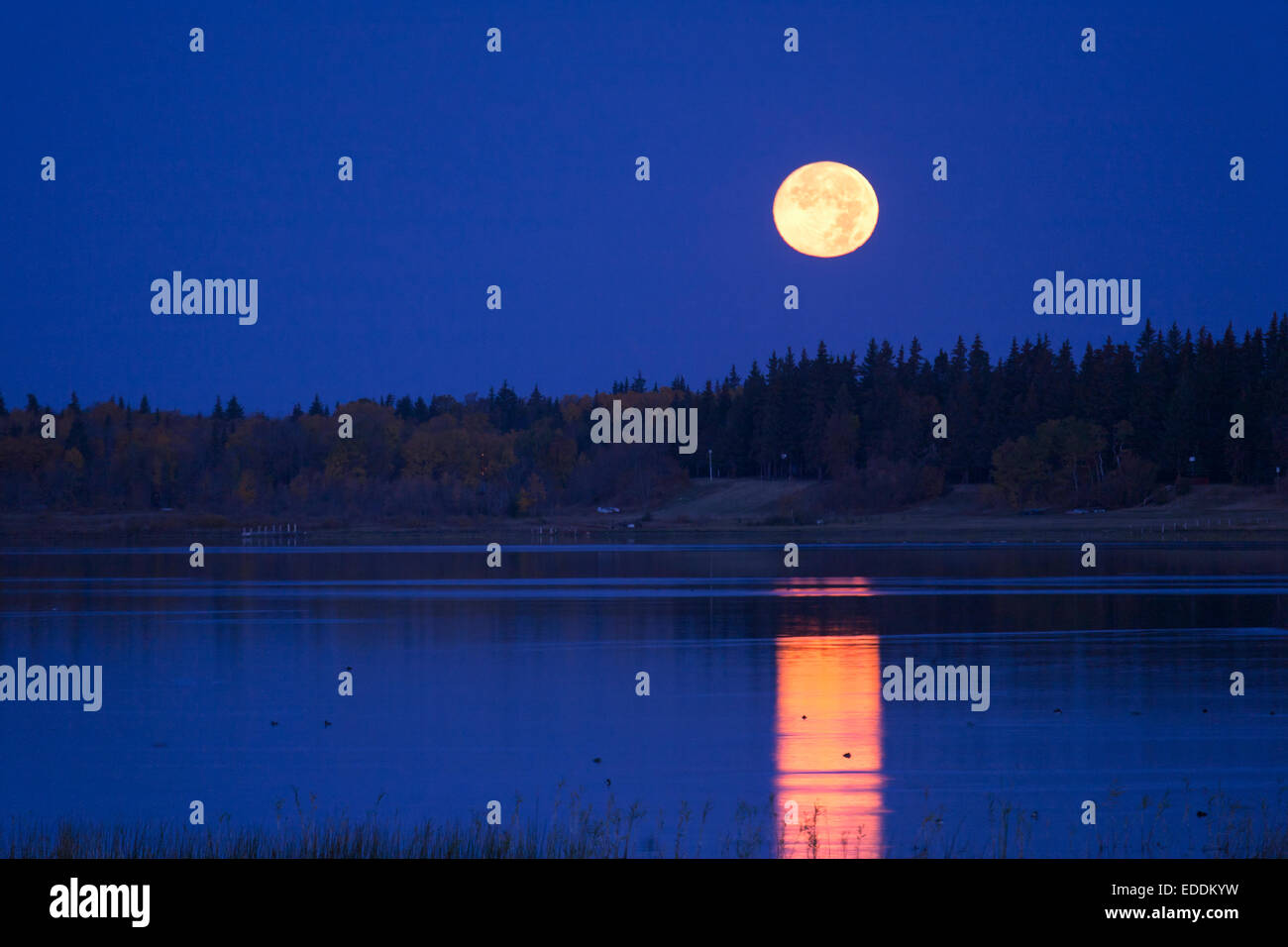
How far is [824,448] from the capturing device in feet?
501

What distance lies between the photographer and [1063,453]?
127 m

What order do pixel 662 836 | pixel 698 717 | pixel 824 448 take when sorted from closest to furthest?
pixel 662 836 → pixel 698 717 → pixel 824 448

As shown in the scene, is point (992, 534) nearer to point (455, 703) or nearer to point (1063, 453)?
point (1063, 453)

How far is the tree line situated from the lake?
290ft

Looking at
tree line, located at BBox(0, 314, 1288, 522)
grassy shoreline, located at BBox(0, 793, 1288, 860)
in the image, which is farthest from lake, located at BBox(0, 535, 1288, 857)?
tree line, located at BBox(0, 314, 1288, 522)

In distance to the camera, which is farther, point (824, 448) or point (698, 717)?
point (824, 448)

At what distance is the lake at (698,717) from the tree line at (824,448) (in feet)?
290

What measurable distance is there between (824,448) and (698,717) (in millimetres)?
134750

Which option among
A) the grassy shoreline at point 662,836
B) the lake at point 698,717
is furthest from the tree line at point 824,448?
the grassy shoreline at point 662,836

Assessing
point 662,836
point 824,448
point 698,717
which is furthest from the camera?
point 824,448

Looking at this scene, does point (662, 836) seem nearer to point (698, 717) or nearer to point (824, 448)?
point (698, 717)

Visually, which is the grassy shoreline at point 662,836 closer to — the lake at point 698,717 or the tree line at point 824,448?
the lake at point 698,717

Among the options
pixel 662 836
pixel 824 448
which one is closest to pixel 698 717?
pixel 662 836
